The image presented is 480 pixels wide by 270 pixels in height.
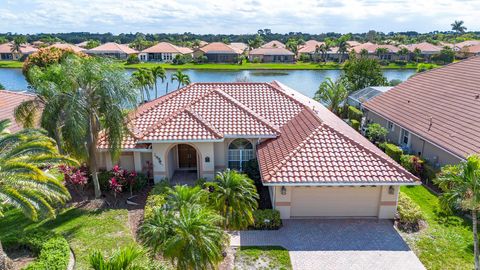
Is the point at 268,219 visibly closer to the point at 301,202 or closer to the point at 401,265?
the point at 301,202

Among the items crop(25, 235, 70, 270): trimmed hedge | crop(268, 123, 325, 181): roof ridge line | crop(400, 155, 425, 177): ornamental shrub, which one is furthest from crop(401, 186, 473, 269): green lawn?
crop(25, 235, 70, 270): trimmed hedge

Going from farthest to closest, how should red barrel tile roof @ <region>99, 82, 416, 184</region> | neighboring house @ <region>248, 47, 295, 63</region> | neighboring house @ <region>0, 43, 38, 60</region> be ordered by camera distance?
neighboring house @ <region>0, 43, 38, 60</region> → neighboring house @ <region>248, 47, 295, 63</region> → red barrel tile roof @ <region>99, 82, 416, 184</region>

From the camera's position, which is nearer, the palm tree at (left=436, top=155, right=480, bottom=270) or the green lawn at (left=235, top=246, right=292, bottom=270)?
the palm tree at (left=436, top=155, right=480, bottom=270)

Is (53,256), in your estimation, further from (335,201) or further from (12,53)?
(12,53)

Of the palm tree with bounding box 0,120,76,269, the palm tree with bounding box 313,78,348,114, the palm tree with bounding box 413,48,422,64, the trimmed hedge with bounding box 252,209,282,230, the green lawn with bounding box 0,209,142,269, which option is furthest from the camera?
the palm tree with bounding box 413,48,422,64

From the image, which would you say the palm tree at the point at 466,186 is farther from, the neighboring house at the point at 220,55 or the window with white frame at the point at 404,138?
the neighboring house at the point at 220,55

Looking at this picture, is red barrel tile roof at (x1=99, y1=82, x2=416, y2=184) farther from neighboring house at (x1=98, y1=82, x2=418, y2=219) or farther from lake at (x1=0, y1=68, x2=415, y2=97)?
lake at (x1=0, y1=68, x2=415, y2=97)

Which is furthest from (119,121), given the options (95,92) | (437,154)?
(437,154)

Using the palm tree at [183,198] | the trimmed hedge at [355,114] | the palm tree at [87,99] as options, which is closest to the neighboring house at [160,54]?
the trimmed hedge at [355,114]

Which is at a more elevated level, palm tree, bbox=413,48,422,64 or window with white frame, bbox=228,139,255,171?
palm tree, bbox=413,48,422,64
